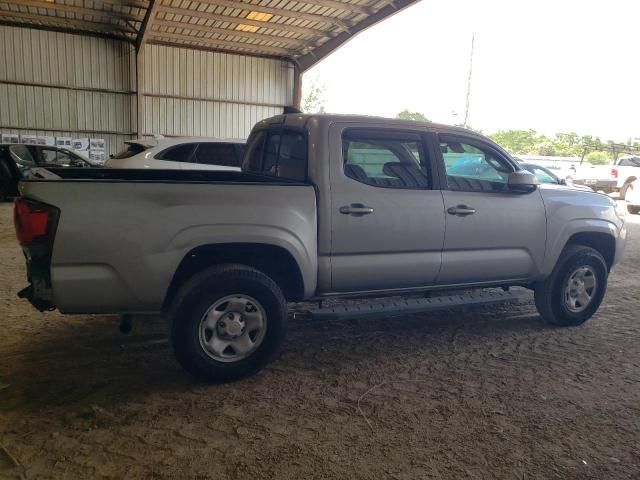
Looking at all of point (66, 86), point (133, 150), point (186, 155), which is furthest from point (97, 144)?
point (186, 155)

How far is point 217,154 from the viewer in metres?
9.70

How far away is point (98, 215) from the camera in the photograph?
3.37 metres

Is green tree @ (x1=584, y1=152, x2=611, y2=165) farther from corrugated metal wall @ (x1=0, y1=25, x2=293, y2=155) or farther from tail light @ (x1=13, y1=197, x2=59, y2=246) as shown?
tail light @ (x1=13, y1=197, x2=59, y2=246)

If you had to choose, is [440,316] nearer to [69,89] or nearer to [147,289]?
[147,289]

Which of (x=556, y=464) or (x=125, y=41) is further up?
(x=125, y=41)

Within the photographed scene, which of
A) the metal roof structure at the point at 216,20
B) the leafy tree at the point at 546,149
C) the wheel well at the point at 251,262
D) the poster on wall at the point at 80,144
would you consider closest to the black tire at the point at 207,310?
the wheel well at the point at 251,262

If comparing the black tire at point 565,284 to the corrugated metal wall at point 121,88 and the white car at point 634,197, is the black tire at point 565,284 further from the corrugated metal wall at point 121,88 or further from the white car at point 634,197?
the corrugated metal wall at point 121,88

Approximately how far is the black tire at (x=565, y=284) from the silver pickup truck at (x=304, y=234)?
14 mm

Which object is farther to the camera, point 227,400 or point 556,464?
point 227,400

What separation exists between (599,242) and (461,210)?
6.56 ft

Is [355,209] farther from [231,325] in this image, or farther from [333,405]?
[333,405]

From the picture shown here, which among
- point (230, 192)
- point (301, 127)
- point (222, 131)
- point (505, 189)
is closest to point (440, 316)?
point (505, 189)

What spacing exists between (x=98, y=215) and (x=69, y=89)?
56.9ft

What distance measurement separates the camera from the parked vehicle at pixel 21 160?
43.7 feet
